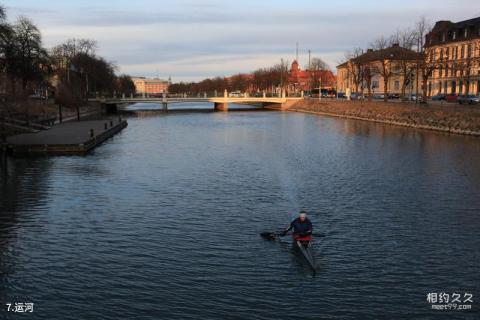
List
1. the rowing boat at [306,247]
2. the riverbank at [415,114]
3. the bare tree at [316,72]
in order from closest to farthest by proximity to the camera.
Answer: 1. the rowing boat at [306,247]
2. the riverbank at [415,114]
3. the bare tree at [316,72]

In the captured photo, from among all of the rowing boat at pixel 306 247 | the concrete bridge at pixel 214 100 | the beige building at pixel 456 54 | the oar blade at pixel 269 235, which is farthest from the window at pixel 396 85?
the rowing boat at pixel 306 247

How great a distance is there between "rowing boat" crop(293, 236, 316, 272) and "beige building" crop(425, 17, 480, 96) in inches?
3105

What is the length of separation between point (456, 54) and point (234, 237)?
98805mm

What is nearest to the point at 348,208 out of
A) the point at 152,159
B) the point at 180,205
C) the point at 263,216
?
the point at 263,216

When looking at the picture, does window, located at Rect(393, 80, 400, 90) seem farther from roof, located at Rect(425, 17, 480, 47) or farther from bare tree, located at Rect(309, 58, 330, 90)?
bare tree, located at Rect(309, 58, 330, 90)

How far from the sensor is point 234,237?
2150 cm

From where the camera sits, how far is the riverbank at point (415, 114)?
198 ft

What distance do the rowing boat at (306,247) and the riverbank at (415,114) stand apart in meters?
45.3

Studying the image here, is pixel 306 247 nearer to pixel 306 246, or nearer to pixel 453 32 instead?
pixel 306 246

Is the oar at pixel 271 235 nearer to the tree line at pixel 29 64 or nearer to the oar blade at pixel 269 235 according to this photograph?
the oar blade at pixel 269 235

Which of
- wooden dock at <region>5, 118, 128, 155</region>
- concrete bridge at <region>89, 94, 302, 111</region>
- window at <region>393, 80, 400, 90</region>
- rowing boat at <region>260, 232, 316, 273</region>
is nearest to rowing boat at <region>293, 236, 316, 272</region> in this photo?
rowing boat at <region>260, 232, 316, 273</region>

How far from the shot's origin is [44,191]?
3067cm

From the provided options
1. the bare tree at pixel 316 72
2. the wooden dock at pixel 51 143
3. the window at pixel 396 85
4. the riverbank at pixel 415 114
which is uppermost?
the bare tree at pixel 316 72

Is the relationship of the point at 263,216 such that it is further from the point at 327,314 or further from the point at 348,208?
the point at 327,314
